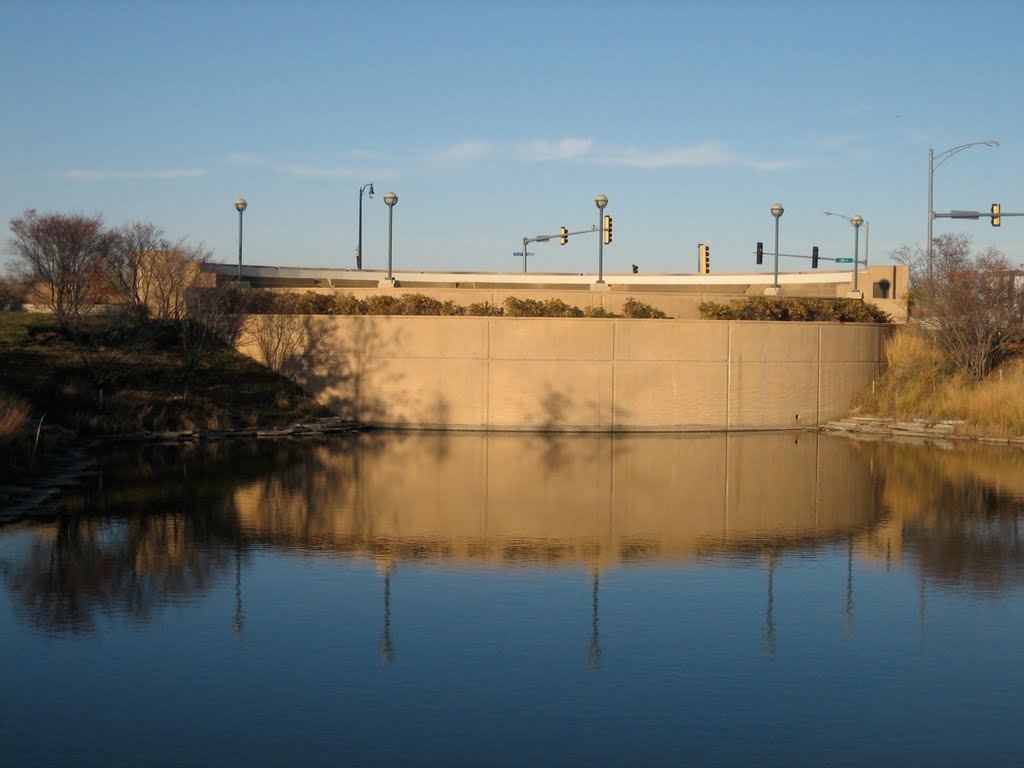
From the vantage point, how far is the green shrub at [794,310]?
1593 inches

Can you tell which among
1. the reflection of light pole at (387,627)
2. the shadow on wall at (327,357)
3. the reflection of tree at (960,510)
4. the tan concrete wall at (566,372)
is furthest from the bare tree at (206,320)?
the reflection of light pole at (387,627)

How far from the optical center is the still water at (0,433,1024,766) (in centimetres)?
933

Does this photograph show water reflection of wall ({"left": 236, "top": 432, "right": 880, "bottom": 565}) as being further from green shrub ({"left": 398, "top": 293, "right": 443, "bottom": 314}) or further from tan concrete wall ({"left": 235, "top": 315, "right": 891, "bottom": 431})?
green shrub ({"left": 398, "top": 293, "right": 443, "bottom": 314})

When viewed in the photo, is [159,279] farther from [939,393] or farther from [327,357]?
[939,393]

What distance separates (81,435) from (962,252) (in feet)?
104

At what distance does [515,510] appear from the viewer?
68.4ft

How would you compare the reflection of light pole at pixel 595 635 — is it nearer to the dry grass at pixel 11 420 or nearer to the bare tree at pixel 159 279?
the dry grass at pixel 11 420

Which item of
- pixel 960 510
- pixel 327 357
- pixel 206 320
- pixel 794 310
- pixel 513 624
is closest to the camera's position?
pixel 513 624

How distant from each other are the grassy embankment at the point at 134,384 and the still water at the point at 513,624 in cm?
1036

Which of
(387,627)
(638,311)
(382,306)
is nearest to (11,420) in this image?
(387,627)

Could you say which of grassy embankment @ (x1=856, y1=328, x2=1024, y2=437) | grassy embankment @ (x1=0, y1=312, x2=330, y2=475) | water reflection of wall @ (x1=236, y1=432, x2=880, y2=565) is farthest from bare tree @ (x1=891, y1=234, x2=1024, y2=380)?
grassy embankment @ (x1=0, y1=312, x2=330, y2=475)

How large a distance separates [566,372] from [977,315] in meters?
14.4

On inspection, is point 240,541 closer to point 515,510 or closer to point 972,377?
point 515,510

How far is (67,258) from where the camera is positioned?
4284cm
